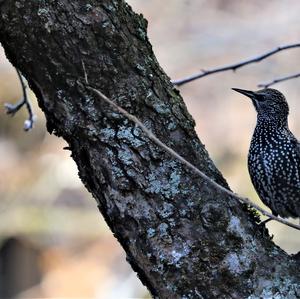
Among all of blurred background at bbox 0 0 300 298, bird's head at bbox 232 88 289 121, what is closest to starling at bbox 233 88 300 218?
bird's head at bbox 232 88 289 121

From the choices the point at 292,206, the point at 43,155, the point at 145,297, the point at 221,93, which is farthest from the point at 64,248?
the point at 292,206

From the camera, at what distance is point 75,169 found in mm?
9055

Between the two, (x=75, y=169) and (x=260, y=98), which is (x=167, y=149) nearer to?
(x=260, y=98)

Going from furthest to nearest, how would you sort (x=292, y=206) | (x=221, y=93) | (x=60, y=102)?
(x=221, y=93)
(x=292, y=206)
(x=60, y=102)

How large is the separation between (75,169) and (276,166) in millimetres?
5371

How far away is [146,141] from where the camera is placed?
265 cm

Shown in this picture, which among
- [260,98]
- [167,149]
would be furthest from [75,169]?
[167,149]

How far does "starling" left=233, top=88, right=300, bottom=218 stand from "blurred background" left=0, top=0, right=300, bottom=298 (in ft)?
16.1

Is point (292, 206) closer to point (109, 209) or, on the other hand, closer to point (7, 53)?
point (109, 209)

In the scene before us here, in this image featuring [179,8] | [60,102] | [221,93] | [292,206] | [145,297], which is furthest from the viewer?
[179,8]

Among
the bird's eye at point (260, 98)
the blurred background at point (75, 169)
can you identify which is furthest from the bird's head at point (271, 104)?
the blurred background at point (75, 169)

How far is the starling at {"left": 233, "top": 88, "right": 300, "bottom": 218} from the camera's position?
12.5 feet

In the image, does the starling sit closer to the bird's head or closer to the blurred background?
the bird's head

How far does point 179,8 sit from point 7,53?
7.01m
